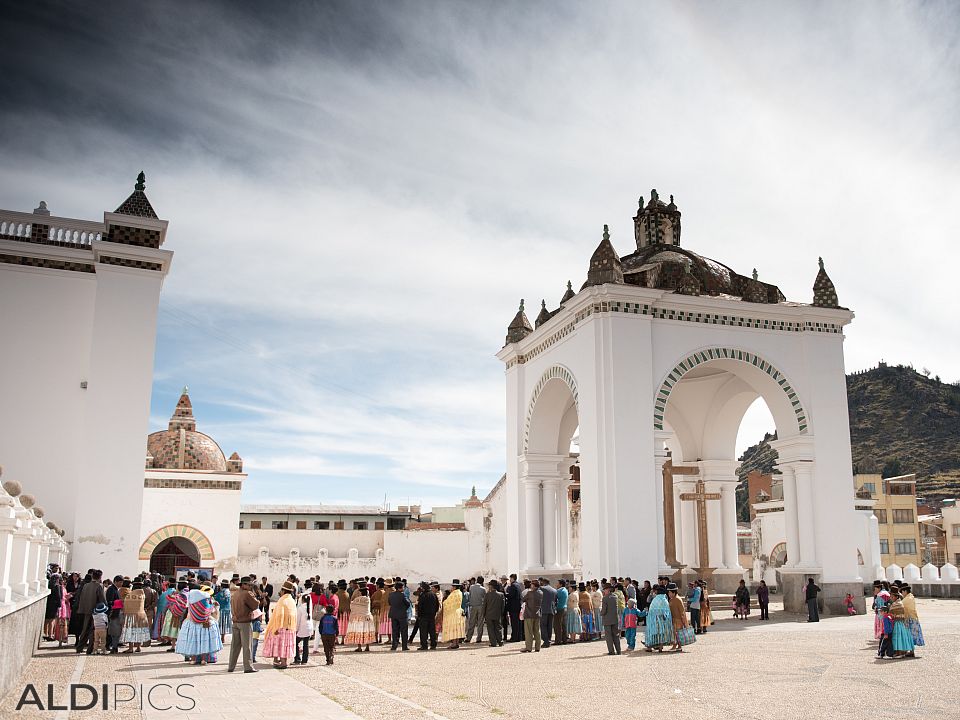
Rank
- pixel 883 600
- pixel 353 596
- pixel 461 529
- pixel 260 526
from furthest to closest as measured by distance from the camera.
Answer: pixel 260 526 < pixel 461 529 < pixel 353 596 < pixel 883 600

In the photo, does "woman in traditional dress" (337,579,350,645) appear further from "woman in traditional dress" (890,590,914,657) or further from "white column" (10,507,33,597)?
"woman in traditional dress" (890,590,914,657)

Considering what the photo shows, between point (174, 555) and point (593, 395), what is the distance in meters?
16.1

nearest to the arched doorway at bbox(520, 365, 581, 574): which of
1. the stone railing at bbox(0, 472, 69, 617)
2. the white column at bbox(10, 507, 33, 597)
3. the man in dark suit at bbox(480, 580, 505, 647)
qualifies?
the man in dark suit at bbox(480, 580, 505, 647)

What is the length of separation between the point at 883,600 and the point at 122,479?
11125mm

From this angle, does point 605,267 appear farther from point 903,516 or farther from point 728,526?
point 903,516

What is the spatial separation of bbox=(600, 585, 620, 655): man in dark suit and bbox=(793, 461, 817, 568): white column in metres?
6.03

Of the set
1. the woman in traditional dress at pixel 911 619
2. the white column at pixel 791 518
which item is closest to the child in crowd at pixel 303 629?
the woman in traditional dress at pixel 911 619

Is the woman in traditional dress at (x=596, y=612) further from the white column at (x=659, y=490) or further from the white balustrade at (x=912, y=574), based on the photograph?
the white balustrade at (x=912, y=574)

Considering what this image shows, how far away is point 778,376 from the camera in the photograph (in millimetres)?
15688

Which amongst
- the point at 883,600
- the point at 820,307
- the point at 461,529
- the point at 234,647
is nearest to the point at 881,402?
the point at 461,529

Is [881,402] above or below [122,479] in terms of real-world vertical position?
above

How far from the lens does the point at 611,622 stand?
10570mm

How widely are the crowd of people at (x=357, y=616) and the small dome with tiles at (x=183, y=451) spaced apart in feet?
41.5

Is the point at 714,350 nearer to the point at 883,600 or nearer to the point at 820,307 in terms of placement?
the point at 820,307
